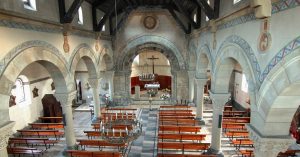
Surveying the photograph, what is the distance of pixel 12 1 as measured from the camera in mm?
6359

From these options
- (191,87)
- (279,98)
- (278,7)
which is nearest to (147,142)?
(191,87)

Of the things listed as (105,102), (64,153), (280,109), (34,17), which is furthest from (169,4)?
(280,109)

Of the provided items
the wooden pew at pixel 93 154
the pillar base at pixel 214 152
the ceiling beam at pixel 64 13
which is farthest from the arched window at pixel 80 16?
the pillar base at pixel 214 152

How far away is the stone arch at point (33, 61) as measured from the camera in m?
6.08

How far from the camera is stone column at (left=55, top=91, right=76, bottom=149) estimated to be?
9.51 m

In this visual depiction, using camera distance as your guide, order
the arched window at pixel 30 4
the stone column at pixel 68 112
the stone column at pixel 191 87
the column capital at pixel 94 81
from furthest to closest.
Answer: the stone column at pixel 191 87 → the column capital at pixel 94 81 → the stone column at pixel 68 112 → the arched window at pixel 30 4

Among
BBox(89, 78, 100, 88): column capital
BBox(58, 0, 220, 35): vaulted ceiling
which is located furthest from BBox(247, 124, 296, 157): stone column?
BBox(89, 78, 100, 88): column capital

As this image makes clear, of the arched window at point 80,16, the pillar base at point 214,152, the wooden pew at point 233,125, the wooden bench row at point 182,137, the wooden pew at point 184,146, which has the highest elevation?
the arched window at point 80,16

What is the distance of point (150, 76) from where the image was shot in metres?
15.3

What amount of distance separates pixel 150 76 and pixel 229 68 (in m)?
7.64

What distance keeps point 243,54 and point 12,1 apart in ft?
22.4

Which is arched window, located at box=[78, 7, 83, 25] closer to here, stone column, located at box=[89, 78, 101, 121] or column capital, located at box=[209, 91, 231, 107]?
stone column, located at box=[89, 78, 101, 121]

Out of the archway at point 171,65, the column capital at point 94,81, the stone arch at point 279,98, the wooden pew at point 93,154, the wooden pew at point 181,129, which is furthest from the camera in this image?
→ the archway at point 171,65

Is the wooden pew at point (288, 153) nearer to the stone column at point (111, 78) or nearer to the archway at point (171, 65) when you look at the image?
the archway at point (171, 65)
